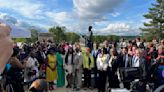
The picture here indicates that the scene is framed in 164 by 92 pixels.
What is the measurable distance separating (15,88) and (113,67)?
5186mm

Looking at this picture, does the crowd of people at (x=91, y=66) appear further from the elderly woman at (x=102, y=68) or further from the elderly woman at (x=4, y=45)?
the elderly woman at (x=4, y=45)

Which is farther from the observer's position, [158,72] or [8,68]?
[158,72]

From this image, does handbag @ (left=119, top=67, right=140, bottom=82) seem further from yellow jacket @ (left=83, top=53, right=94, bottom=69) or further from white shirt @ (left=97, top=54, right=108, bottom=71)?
yellow jacket @ (left=83, top=53, right=94, bottom=69)

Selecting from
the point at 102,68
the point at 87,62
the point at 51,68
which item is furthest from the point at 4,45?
the point at 51,68

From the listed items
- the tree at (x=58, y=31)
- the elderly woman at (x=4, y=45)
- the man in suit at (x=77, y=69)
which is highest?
the tree at (x=58, y=31)

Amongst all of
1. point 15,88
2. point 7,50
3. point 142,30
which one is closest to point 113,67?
point 15,88

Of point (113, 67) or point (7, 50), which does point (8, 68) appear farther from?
point (7, 50)

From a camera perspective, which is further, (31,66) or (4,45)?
(31,66)

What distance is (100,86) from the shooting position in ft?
43.5

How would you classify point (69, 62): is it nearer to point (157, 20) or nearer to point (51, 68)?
point (51, 68)

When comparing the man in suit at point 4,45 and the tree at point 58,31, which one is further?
the tree at point 58,31

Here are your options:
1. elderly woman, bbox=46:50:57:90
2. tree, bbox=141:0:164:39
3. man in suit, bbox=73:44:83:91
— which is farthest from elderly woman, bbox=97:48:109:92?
tree, bbox=141:0:164:39

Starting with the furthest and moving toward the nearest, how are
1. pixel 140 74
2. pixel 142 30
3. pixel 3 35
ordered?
1. pixel 142 30
2. pixel 140 74
3. pixel 3 35

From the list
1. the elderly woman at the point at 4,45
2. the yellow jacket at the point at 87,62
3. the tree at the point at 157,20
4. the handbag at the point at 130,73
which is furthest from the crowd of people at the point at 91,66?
the tree at the point at 157,20
